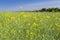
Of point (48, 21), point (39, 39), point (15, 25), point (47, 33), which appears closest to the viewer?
point (39, 39)

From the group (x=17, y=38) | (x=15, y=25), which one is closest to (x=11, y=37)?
(x=17, y=38)

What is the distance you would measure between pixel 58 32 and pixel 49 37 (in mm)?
496

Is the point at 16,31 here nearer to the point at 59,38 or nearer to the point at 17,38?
the point at 17,38

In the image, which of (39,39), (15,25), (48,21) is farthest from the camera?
(48,21)

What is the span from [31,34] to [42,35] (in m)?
0.30

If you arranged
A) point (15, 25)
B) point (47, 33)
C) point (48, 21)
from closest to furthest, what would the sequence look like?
point (47, 33) < point (15, 25) < point (48, 21)

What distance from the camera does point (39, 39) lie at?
4.91m

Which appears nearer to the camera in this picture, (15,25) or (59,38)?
(59,38)

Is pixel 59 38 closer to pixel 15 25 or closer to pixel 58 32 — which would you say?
pixel 58 32

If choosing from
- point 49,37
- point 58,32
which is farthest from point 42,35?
point 58,32

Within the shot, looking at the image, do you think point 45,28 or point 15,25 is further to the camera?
point 15,25

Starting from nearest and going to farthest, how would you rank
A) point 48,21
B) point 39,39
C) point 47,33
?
point 39,39, point 47,33, point 48,21

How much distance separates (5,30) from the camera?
5.48 meters

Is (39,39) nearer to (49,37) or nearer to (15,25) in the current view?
(49,37)
